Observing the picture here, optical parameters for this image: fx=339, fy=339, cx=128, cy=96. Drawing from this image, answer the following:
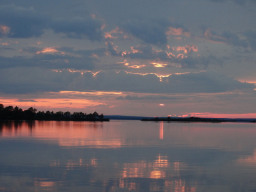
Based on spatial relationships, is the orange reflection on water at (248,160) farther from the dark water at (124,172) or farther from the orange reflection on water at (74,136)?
the orange reflection on water at (74,136)

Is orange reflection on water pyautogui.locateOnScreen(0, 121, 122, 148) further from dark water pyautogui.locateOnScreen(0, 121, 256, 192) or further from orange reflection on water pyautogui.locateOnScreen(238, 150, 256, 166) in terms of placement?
orange reflection on water pyautogui.locateOnScreen(238, 150, 256, 166)

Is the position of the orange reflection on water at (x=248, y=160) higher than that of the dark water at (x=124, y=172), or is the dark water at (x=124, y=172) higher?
the dark water at (x=124, y=172)

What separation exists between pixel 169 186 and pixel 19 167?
1320 centimetres

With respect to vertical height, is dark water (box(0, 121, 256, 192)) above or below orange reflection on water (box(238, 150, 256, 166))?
above

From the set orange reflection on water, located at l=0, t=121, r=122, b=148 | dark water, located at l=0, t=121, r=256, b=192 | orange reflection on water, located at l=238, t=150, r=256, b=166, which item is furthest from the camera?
orange reflection on water, located at l=0, t=121, r=122, b=148

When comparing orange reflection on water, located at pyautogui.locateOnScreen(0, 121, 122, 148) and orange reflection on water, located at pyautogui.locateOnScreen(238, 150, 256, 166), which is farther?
orange reflection on water, located at pyautogui.locateOnScreen(0, 121, 122, 148)

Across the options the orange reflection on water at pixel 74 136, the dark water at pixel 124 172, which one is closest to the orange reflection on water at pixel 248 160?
the dark water at pixel 124 172

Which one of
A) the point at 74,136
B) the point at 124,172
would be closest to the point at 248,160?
the point at 124,172

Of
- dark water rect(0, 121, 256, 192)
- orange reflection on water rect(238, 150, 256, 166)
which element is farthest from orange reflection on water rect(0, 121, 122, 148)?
orange reflection on water rect(238, 150, 256, 166)

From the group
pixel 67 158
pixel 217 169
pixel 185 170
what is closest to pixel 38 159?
pixel 67 158

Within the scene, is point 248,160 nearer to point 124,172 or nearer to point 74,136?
point 124,172

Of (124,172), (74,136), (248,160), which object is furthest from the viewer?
(74,136)

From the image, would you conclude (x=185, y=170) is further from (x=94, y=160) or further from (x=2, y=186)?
(x=2, y=186)

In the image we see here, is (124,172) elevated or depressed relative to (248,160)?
elevated
